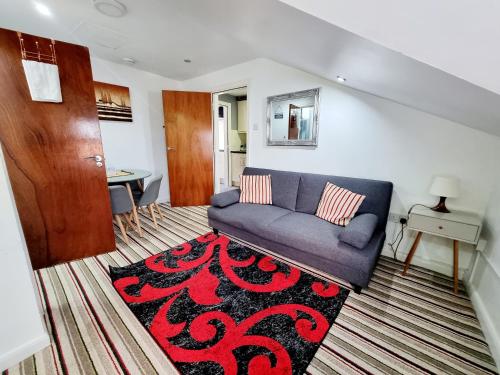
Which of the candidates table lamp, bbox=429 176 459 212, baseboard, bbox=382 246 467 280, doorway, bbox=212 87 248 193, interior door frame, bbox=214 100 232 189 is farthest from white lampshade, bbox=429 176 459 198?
interior door frame, bbox=214 100 232 189

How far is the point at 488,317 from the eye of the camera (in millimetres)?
1341

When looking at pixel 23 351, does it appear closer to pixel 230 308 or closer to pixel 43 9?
pixel 230 308

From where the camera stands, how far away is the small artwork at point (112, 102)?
120 inches

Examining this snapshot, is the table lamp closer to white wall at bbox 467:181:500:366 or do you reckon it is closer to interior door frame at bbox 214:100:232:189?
white wall at bbox 467:181:500:366

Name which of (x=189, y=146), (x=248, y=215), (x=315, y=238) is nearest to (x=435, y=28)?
(x=315, y=238)

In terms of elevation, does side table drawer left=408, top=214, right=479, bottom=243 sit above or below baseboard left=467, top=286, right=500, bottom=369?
above

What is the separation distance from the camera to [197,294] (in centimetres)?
160

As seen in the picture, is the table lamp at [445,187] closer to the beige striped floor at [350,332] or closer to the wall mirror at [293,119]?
the beige striped floor at [350,332]

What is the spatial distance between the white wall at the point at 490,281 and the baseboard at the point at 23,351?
2646 millimetres

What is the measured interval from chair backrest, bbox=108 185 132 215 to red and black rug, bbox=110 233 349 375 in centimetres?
69

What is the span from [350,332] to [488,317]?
37.5 inches

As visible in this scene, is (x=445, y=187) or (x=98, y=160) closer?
(x=445, y=187)

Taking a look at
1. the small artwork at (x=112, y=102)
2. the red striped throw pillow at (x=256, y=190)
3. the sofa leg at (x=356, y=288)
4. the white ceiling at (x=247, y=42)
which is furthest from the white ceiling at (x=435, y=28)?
the small artwork at (x=112, y=102)

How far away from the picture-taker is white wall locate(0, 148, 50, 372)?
40.8 inches
